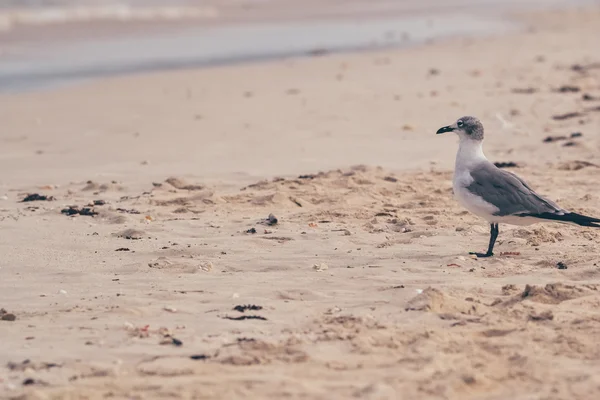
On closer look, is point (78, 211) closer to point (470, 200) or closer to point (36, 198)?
point (36, 198)

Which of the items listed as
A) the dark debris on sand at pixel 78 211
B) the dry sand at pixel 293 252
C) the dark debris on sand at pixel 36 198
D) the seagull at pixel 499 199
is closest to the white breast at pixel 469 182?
the seagull at pixel 499 199

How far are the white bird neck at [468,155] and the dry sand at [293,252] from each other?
0.48 meters

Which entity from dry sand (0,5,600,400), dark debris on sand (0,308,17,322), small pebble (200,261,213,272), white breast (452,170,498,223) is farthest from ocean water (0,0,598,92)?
dark debris on sand (0,308,17,322)

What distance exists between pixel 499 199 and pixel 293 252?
127cm

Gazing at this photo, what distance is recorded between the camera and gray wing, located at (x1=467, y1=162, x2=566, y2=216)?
245 inches

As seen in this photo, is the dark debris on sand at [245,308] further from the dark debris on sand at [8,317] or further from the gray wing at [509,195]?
the gray wing at [509,195]

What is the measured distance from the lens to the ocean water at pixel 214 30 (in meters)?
16.4

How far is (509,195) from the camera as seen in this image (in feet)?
20.6

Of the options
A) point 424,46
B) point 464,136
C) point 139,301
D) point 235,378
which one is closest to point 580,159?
point 464,136

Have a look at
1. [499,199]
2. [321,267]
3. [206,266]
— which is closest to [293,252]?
[321,267]

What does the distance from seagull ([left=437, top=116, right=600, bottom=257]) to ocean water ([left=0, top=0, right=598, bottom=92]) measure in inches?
347

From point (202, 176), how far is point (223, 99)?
4.01 m

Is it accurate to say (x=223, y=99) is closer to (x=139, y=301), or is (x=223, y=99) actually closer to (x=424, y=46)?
(x=424, y=46)

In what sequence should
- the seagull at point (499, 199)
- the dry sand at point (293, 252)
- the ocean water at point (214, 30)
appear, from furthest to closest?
the ocean water at point (214, 30)
the seagull at point (499, 199)
the dry sand at point (293, 252)
